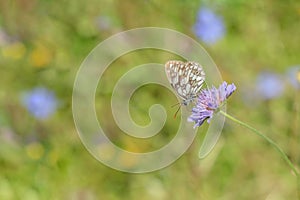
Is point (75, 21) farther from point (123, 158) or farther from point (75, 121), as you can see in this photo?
point (123, 158)

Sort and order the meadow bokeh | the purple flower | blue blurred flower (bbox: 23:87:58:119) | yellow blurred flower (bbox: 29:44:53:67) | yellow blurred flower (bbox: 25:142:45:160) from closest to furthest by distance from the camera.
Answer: the purple flower, the meadow bokeh, yellow blurred flower (bbox: 25:142:45:160), blue blurred flower (bbox: 23:87:58:119), yellow blurred flower (bbox: 29:44:53:67)

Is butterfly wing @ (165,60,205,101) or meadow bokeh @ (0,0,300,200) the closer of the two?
butterfly wing @ (165,60,205,101)

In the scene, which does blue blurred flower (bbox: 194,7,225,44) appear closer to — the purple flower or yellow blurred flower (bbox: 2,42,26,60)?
yellow blurred flower (bbox: 2,42,26,60)

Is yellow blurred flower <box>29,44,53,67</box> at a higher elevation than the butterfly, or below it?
higher

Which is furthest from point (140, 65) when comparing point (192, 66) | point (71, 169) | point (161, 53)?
point (192, 66)

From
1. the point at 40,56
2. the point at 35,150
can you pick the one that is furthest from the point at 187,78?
the point at 40,56

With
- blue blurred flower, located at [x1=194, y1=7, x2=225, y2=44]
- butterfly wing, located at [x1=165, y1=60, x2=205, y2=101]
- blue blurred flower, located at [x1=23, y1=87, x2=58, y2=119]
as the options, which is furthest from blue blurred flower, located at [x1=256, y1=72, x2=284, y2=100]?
butterfly wing, located at [x1=165, y1=60, x2=205, y2=101]

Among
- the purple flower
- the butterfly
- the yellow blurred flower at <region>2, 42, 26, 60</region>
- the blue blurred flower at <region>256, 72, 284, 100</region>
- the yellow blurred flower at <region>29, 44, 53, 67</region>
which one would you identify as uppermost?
the yellow blurred flower at <region>2, 42, 26, 60</region>

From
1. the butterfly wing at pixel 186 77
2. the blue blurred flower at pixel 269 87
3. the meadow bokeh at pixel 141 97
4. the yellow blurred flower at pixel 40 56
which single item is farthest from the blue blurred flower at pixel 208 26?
the butterfly wing at pixel 186 77
